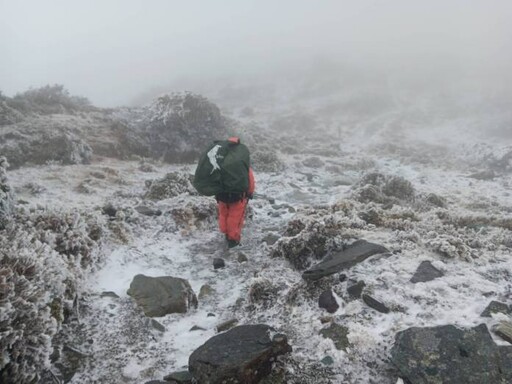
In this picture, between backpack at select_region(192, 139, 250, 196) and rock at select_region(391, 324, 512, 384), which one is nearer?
rock at select_region(391, 324, 512, 384)

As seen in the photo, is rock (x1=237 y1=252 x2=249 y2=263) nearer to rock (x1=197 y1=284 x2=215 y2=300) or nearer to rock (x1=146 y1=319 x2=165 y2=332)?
rock (x1=197 y1=284 x2=215 y2=300)

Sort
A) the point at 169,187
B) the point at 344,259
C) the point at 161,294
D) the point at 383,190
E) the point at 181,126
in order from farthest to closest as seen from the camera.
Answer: the point at 181,126 → the point at 383,190 → the point at 169,187 → the point at 344,259 → the point at 161,294

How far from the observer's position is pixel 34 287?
445 cm

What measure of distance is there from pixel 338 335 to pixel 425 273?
182 cm

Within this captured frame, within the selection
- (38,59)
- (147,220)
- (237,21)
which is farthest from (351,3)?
(147,220)

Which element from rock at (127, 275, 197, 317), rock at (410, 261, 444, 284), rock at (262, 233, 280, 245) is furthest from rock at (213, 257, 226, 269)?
rock at (410, 261, 444, 284)

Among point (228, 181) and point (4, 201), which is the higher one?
point (4, 201)

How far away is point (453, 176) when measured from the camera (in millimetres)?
19250

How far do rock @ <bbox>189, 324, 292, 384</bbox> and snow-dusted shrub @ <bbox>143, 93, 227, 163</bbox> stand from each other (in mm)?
13539

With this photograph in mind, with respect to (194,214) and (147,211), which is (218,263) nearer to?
(194,214)

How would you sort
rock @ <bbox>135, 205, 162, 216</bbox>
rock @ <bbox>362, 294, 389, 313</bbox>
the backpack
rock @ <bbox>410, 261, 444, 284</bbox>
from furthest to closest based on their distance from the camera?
rock @ <bbox>135, 205, 162, 216</bbox>
the backpack
rock @ <bbox>410, 261, 444, 284</bbox>
rock @ <bbox>362, 294, 389, 313</bbox>

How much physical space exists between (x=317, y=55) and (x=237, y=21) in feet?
158

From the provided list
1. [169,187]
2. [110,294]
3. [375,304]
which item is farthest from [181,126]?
[375,304]

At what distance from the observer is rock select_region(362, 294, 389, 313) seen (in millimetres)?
4961
